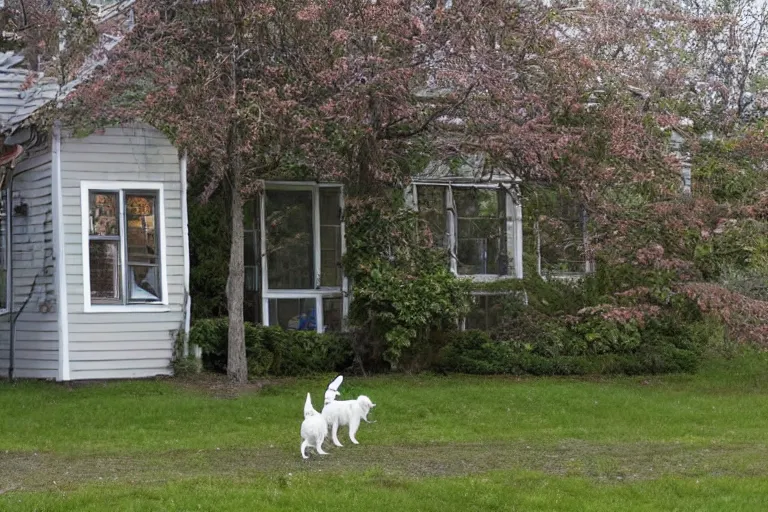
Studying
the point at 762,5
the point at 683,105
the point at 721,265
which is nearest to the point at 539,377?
the point at 721,265

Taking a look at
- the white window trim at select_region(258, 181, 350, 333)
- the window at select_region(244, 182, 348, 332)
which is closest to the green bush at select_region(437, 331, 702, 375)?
the white window trim at select_region(258, 181, 350, 333)

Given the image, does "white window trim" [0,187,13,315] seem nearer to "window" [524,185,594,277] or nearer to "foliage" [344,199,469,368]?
"foliage" [344,199,469,368]

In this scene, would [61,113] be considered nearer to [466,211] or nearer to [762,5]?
[466,211]

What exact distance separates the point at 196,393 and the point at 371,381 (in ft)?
9.63

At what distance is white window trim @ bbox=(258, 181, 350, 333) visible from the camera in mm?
20641

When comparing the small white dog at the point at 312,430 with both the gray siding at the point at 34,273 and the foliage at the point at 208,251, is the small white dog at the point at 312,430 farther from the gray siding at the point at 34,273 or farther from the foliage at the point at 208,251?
the foliage at the point at 208,251

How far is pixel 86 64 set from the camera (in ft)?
55.4

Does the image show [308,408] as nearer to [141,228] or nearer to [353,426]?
[353,426]

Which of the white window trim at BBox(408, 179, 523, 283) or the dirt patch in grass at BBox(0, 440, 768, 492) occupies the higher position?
the white window trim at BBox(408, 179, 523, 283)

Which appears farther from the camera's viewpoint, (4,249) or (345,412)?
(4,249)

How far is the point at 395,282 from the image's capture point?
18984 mm

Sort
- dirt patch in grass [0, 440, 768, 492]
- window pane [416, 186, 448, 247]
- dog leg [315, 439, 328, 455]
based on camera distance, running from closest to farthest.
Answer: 1. dirt patch in grass [0, 440, 768, 492]
2. dog leg [315, 439, 328, 455]
3. window pane [416, 186, 448, 247]

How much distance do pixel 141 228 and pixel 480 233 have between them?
7.15 meters

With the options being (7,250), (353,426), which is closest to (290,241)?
(7,250)
